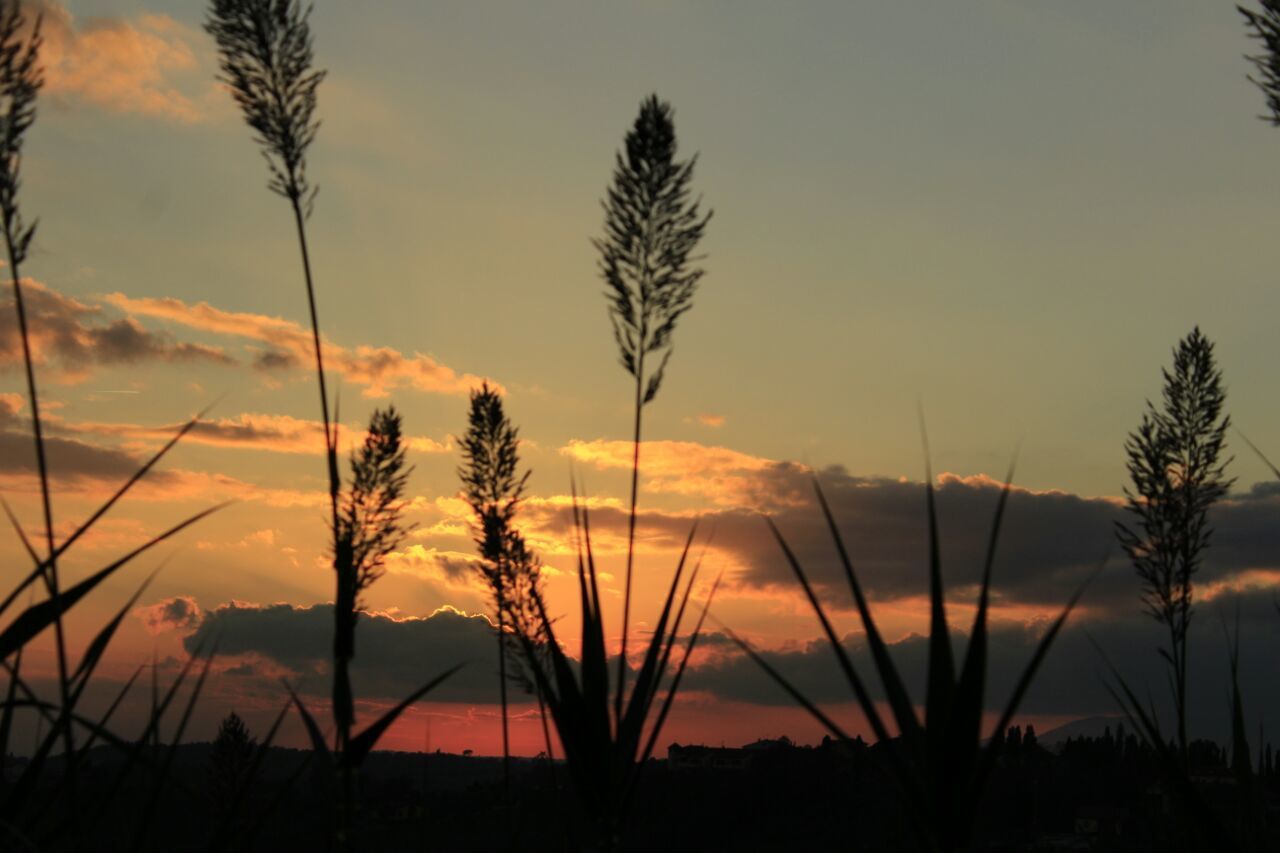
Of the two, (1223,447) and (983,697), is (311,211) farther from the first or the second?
(1223,447)

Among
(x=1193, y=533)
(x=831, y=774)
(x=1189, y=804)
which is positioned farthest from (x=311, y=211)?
(x=831, y=774)

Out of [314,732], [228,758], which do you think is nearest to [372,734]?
[314,732]

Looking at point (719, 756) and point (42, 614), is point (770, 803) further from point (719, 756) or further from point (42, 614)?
point (42, 614)

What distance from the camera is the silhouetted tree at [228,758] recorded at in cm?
860

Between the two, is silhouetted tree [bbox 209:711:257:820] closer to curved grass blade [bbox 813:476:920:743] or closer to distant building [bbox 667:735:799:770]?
curved grass blade [bbox 813:476:920:743]

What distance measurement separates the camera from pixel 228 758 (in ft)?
30.2

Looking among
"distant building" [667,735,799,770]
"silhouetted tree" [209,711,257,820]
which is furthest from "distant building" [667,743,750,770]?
"silhouetted tree" [209,711,257,820]

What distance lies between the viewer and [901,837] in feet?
14.9

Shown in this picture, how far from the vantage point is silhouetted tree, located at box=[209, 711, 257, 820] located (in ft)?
28.2

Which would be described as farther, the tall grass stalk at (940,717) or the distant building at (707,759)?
the distant building at (707,759)

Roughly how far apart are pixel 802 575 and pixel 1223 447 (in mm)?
5194

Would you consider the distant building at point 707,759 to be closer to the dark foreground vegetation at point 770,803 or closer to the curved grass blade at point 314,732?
the dark foreground vegetation at point 770,803

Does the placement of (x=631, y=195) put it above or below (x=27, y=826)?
above

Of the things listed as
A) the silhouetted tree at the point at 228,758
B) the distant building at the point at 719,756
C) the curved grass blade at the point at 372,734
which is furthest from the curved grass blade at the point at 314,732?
the distant building at the point at 719,756
